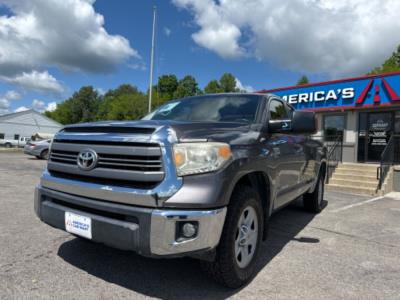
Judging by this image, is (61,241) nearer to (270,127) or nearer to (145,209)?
(145,209)

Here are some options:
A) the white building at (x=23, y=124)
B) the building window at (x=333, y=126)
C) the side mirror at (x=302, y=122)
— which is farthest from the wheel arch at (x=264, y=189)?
the white building at (x=23, y=124)

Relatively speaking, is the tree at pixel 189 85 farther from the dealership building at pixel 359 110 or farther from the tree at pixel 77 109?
the dealership building at pixel 359 110

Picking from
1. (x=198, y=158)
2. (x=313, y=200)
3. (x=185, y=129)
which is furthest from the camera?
(x=313, y=200)

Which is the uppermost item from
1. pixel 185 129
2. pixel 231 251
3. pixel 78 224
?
pixel 185 129

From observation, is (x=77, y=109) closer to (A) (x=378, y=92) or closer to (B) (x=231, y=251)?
(A) (x=378, y=92)

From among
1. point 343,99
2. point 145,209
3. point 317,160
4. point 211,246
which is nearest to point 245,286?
point 211,246

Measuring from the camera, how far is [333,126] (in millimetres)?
14289

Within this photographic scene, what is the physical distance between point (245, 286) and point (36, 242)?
2.52 metres

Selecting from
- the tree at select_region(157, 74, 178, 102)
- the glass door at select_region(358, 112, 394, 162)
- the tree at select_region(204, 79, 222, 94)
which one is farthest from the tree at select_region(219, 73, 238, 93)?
the glass door at select_region(358, 112, 394, 162)

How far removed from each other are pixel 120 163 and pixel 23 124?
55041 millimetres

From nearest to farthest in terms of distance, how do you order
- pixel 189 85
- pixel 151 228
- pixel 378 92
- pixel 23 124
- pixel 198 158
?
pixel 151 228 → pixel 198 158 → pixel 378 92 → pixel 23 124 → pixel 189 85

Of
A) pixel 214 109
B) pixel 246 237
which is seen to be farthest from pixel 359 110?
pixel 246 237

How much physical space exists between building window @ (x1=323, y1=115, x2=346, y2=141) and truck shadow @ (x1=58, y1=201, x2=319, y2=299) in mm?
11026

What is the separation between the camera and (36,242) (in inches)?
154
